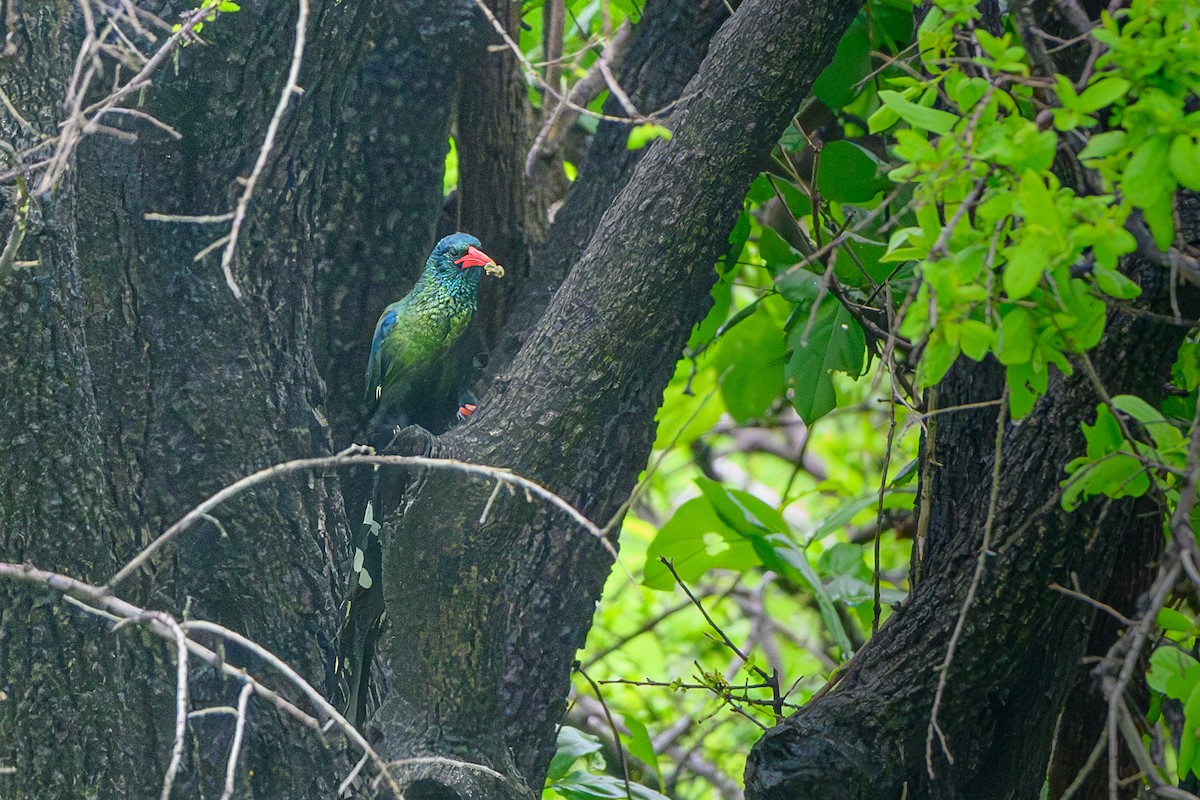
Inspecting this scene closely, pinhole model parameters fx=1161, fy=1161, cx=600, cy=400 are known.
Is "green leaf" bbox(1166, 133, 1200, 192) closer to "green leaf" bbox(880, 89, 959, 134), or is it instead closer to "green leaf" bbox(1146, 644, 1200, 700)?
"green leaf" bbox(880, 89, 959, 134)

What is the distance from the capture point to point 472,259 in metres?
2.70

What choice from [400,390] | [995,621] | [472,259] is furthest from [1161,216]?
[400,390]

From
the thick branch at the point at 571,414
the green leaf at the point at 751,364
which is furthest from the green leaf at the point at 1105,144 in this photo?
the green leaf at the point at 751,364

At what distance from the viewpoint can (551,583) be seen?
2238mm

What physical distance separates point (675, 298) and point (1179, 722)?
3.90 feet

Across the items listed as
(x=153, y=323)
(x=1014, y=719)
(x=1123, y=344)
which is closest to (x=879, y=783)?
(x=1014, y=719)

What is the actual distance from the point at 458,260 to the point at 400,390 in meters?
0.35

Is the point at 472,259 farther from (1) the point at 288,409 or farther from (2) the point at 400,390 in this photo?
(1) the point at 288,409

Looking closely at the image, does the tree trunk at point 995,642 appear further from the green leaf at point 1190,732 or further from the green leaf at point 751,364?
the green leaf at point 751,364

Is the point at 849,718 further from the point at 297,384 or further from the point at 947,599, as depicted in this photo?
the point at 297,384

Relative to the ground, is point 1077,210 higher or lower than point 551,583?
higher

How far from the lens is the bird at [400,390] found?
2.46 metres

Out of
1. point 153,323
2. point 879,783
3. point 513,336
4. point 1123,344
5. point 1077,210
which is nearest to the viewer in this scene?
point 1077,210

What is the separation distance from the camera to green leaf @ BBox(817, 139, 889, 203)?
2508mm
